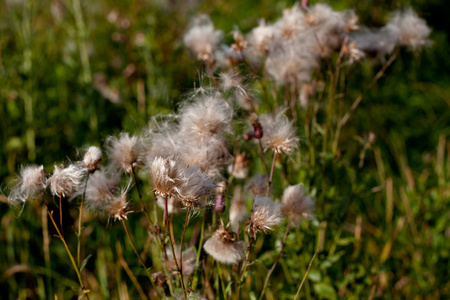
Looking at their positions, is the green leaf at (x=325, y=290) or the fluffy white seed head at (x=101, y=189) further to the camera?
the green leaf at (x=325, y=290)

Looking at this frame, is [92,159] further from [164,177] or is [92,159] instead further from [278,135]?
[278,135]

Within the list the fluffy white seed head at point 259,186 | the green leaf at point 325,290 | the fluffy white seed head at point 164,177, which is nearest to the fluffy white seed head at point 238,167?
the fluffy white seed head at point 259,186

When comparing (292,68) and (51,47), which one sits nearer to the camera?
(292,68)

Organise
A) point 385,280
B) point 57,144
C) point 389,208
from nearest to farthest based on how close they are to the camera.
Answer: point 385,280, point 389,208, point 57,144

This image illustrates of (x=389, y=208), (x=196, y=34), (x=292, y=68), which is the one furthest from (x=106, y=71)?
(x=389, y=208)

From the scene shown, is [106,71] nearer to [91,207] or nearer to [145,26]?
[145,26]

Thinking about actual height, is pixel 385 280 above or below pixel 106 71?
below

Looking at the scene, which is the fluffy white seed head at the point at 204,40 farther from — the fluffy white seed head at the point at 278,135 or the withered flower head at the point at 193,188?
the withered flower head at the point at 193,188
